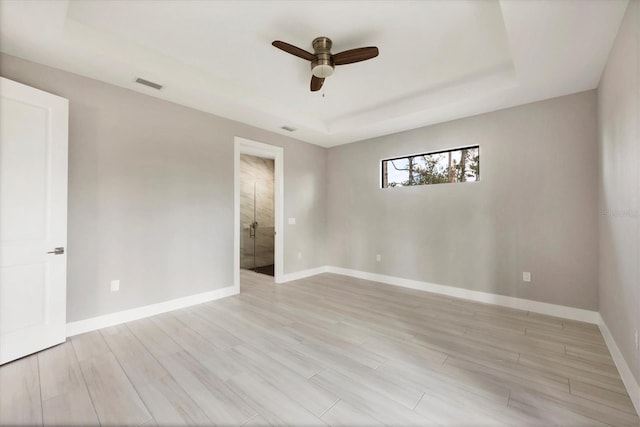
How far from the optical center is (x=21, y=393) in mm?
1783

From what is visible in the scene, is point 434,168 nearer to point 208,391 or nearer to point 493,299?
point 493,299

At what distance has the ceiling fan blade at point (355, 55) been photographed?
7.47ft

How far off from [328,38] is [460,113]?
2.27 meters

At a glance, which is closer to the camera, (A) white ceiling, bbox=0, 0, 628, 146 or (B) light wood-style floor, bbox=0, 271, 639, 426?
(B) light wood-style floor, bbox=0, 271, 639, 426

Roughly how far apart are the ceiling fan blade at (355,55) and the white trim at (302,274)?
140 inches

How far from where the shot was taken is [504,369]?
209 centimetres

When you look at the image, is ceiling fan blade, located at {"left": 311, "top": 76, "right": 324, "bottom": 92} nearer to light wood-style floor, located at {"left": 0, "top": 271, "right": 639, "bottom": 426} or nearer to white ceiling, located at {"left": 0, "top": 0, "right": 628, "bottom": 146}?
white ceiling, located at {"left": 0, "top": 0, "right": 628, "bottom": 146}

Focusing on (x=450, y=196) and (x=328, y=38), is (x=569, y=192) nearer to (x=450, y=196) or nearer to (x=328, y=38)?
(x=450, y=196)

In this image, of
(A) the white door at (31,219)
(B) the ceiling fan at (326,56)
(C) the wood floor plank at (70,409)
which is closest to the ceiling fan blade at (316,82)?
(B) the ceiling fan at (326,56)

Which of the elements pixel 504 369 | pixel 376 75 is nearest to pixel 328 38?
pixel 376 75

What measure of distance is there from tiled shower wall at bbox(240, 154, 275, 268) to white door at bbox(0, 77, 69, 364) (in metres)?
3.79

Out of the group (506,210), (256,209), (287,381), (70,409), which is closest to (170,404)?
(70,409)

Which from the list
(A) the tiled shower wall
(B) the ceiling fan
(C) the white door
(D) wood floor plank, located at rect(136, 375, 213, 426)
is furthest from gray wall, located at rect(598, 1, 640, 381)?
(A) the tiled shower wall

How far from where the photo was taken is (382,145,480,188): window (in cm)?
386
